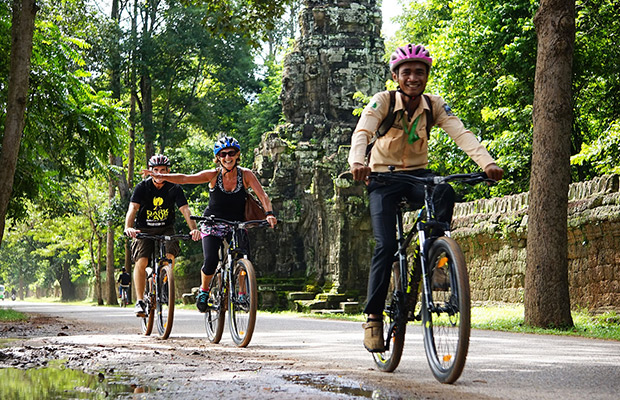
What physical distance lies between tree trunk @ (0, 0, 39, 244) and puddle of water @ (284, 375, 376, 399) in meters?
8.72

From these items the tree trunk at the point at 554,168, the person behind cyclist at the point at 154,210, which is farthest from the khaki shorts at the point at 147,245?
the tree trunk at the point at 554,168

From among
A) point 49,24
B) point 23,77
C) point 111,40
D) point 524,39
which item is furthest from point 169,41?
point 23,77

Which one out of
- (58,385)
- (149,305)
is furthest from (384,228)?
(149,305)

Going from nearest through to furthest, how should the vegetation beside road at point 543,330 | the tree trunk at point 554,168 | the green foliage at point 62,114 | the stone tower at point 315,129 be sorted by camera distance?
1. the vegetation beside road at point 543,330
2. the tree trunk at point 554,168
3. the green foliage at point 62,114
4. the stone tower at point 315,129

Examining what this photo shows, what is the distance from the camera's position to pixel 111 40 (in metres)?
38.2

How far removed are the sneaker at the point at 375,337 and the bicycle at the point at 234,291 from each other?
2491 millimetres

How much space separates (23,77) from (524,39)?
15533 mm

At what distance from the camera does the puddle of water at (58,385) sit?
4.11 m

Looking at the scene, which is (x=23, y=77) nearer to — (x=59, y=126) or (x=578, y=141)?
(x=59, y=126)

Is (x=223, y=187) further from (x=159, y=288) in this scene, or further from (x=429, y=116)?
(x=429, y=116)

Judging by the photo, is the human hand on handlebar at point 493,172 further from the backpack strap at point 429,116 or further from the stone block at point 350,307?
the stone block at point 350,307

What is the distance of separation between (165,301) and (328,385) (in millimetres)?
5472

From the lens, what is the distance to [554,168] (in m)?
12.6

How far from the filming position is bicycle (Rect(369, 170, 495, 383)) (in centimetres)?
462
